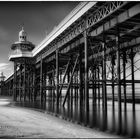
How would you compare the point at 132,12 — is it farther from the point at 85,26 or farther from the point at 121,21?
the point at 85,26

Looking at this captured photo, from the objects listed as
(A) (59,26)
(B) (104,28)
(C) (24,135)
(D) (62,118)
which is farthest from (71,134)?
(A) (59,26)

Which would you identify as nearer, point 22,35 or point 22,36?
point 22,36

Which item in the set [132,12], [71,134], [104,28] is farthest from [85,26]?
[71,134]

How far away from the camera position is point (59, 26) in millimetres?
21703

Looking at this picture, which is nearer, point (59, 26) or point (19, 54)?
point (59, 26)

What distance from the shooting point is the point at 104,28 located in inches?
639

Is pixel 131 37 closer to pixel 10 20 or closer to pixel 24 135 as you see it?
pixel 10 20

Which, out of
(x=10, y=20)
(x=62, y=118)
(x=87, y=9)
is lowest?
(x=62, y=118)

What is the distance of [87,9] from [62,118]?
7585 mm

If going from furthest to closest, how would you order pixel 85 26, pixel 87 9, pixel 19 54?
pixel 19 54 → pixel 85 26 → pixel 87 9

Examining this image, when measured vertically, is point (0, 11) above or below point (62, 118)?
above

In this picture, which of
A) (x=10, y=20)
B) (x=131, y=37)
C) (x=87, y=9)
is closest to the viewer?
(x=10, y=20)

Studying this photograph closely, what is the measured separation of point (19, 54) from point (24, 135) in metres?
31.3

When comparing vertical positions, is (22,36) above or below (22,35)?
below
